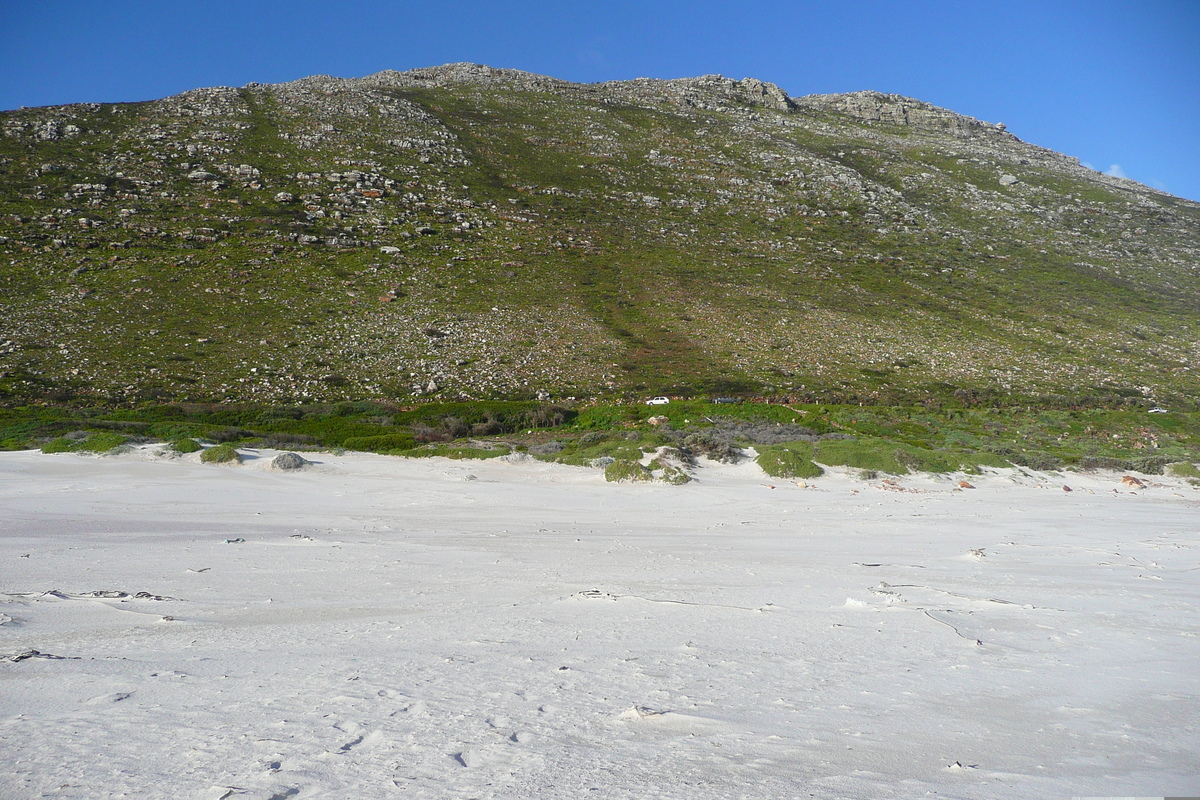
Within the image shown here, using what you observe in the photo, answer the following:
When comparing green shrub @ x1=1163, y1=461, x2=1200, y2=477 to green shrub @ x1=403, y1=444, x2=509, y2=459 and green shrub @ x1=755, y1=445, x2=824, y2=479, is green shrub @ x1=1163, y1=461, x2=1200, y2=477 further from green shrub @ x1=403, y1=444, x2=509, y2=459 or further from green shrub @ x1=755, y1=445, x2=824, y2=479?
green shrub @ x1=403, y1=444, x2=509, y2=459

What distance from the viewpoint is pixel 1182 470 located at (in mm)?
19062

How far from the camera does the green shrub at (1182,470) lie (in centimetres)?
1886

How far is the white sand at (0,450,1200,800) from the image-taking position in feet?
10.1

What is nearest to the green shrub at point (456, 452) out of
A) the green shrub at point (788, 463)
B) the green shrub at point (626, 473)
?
the green shrub at point (626, 473)

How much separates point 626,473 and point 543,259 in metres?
37.4

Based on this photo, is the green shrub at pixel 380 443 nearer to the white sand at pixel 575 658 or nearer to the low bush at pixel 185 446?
the low bush at pixel 185 446

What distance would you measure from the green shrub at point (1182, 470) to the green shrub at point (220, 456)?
2650 cm

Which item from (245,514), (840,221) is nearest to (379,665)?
(245,514)

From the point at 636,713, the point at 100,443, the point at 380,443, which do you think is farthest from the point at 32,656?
the point at 380,443

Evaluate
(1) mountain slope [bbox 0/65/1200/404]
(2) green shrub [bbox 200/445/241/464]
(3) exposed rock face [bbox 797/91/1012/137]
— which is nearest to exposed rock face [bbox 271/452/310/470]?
(2) green shrub [bbox 200/445/241/464]

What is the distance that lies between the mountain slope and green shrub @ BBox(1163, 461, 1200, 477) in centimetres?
1366

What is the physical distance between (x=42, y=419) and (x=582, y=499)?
807 inches

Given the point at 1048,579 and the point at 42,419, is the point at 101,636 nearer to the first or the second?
the point at 1048,579

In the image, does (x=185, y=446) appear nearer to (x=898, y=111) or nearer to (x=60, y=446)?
(x=60, y=446)
